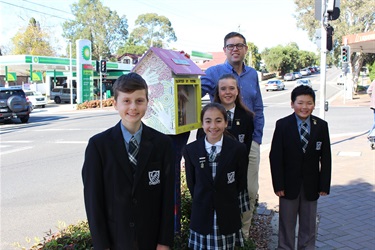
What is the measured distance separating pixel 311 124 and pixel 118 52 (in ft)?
264

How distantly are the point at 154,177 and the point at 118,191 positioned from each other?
221mm

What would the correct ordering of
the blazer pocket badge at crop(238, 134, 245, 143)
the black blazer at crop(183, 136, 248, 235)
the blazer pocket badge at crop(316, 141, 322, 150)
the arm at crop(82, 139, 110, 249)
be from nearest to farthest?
the arm at crop(82, 139, 110, 249) → the black blazer at crop(183, 136, 248, 235) → the blazer pocket badge at crop(238, 134, 245, 143) → the blazer pocket badge at crop(316, 141, 322, 150)

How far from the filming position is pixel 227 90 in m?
3.10

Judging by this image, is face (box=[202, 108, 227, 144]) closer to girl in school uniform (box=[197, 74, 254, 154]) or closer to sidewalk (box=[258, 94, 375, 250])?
girl in school uniform (box=[197, 74, 254, 154])

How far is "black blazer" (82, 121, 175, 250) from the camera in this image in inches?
80.0

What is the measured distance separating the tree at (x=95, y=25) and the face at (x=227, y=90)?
236 feet

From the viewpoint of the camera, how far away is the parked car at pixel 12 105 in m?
18.1

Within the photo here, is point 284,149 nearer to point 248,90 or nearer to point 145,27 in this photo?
point 248,90

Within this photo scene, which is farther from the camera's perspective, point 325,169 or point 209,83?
point 209,83

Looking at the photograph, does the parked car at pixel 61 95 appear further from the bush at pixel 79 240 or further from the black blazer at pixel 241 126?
the black blazer at pixel 241 126

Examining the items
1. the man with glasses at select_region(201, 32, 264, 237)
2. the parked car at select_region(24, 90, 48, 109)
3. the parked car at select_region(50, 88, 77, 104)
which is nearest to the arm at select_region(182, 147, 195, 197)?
the man with glasses at select_region(201, 32, 264, 237)

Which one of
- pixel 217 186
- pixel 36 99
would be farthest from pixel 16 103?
pixel 217 186

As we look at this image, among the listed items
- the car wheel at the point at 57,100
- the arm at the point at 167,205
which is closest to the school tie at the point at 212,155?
the arm at the point at 167,205

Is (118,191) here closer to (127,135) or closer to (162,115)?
(127,135)
